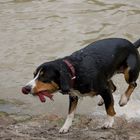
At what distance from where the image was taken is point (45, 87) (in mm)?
5781

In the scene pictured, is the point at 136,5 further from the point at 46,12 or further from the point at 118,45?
the point at 118,45

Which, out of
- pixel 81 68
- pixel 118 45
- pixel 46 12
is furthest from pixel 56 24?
pixel 81 68

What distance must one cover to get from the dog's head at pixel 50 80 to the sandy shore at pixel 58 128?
0.70 metres

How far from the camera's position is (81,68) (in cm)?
616

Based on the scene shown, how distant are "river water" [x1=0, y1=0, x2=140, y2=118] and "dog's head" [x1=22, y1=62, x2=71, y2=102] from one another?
6.83 feet

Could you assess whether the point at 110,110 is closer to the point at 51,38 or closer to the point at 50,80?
the point at 50,80

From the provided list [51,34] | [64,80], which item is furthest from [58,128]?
[51,34]

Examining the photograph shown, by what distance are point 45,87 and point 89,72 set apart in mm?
687

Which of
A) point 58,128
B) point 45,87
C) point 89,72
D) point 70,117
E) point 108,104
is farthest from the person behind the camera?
point 58,128

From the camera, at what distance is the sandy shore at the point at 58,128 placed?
6277 mm

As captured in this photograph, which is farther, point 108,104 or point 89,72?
point 108,104

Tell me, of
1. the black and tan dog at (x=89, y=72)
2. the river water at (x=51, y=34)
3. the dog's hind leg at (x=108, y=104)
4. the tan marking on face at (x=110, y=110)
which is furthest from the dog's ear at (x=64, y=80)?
the river water at (x=51, y=34)

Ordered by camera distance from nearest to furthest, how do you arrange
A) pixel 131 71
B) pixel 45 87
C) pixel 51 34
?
pixel 45 87
pixel 131 71
pixel 51 34

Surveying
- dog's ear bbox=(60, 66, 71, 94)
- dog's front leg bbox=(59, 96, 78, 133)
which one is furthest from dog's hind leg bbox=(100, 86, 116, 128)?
dog's ear bbox=(60, 66, 71, 94)
